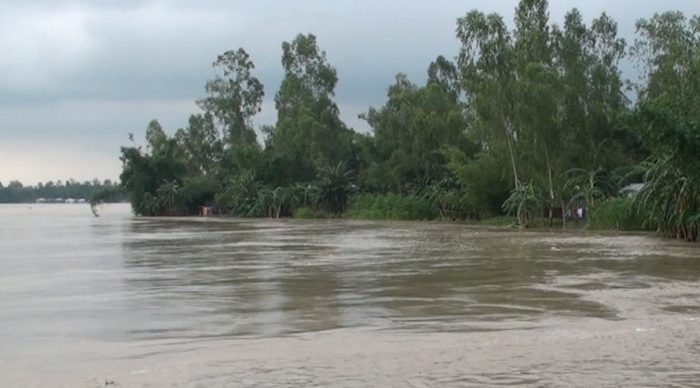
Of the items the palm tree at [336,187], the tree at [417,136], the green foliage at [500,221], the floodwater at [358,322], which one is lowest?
the floodwater at [358,322]

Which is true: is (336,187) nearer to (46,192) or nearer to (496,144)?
(496,144)

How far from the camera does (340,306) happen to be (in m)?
10.5

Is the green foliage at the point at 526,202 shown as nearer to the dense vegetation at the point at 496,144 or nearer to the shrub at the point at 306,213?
the dense vegetation at the point at 496,144

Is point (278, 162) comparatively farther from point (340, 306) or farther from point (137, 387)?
point (137, 387)

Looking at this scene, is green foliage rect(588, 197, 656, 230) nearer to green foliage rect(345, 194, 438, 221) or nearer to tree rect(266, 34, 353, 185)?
green foliage rect(345, 194, 438, 221)

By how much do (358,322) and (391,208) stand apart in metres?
39.6

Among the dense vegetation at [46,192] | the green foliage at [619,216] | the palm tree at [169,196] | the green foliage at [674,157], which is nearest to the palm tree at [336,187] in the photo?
the palm tree at [169,196]

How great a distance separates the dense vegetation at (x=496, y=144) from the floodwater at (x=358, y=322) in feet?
27.0

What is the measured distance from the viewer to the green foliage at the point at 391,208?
46666mm

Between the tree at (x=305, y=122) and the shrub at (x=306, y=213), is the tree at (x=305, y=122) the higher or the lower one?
the higher one

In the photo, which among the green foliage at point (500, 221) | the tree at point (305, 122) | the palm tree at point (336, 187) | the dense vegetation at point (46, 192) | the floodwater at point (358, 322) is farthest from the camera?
the dense vegetation at point (46, 192)

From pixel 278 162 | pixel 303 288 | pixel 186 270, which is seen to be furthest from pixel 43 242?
pixel 278 162

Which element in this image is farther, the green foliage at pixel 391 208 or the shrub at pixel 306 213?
the shrub at pixel 306 213

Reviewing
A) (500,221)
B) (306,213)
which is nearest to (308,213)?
(306,213)
